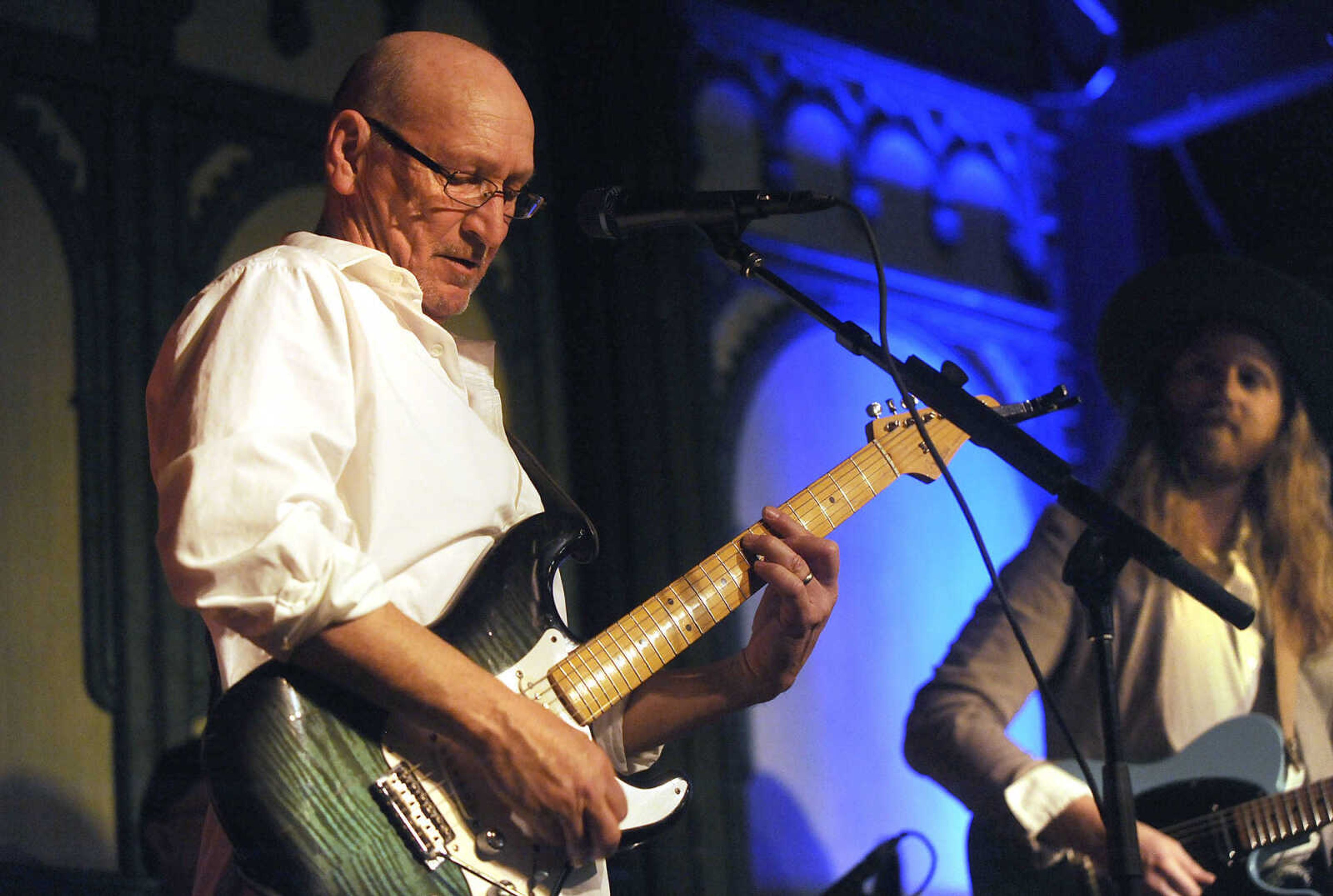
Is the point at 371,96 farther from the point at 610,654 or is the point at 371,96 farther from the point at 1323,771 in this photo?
the point at 1323,771

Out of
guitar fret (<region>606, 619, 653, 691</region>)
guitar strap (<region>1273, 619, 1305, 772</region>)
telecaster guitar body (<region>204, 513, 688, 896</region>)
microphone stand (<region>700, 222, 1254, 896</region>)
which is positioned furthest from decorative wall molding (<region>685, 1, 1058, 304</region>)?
telecaster guitar body (<region>204, 513, 688, 896</region>)

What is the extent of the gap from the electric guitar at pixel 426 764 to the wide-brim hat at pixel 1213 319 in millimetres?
2386

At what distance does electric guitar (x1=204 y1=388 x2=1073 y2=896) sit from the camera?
1684mm

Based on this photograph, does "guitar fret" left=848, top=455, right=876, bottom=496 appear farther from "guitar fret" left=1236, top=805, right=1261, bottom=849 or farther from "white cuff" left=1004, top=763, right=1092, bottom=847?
"guitar fret" left=1236, top=805, right=1261, bottom=849

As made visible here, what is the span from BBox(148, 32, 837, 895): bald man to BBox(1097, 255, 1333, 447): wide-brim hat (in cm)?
223

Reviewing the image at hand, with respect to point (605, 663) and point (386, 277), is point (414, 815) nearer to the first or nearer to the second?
point (605, 663)

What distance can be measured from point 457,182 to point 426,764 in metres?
0.91

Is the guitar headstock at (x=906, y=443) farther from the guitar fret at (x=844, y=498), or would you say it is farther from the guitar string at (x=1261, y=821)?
the guitar string at (x=1261, y=821)

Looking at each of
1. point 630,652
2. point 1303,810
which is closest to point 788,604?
point 630,652

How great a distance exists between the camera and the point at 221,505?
1684 mm

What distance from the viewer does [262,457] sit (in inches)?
67.6

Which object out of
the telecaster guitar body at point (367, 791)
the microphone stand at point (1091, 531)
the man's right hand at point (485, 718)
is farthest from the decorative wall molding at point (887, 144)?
the man's right hand at point (485, 718)

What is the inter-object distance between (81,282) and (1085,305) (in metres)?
3.44

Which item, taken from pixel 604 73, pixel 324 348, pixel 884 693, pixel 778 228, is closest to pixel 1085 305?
pixel 778 228
